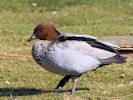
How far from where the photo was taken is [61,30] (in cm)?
1324

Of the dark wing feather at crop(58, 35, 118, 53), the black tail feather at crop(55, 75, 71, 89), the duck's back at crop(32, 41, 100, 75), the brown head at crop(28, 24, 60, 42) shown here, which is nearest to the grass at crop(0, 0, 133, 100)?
the black tail feather at crop(55, 75, 71, 89)

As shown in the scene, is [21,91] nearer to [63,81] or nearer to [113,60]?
[63,81]

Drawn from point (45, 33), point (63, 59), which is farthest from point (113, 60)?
point (45, 33)

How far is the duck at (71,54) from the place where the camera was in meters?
7.05

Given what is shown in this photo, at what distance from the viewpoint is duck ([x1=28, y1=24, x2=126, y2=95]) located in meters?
7.05

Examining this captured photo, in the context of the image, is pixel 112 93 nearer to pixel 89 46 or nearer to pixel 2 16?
pixel 89 46

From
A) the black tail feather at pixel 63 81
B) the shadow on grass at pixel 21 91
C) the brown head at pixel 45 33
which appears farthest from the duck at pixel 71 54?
the shadow on grass at pixel 21 91

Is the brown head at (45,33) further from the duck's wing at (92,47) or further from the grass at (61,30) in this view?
the grass at (61,30)

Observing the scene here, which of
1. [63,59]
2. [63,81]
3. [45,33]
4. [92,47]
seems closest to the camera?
[63,59]

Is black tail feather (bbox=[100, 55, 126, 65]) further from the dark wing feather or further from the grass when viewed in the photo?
the grass

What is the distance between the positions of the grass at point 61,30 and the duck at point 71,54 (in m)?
0.37

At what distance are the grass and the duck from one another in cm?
37

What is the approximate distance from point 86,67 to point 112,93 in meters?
0.56

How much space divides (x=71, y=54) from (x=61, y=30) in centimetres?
617
